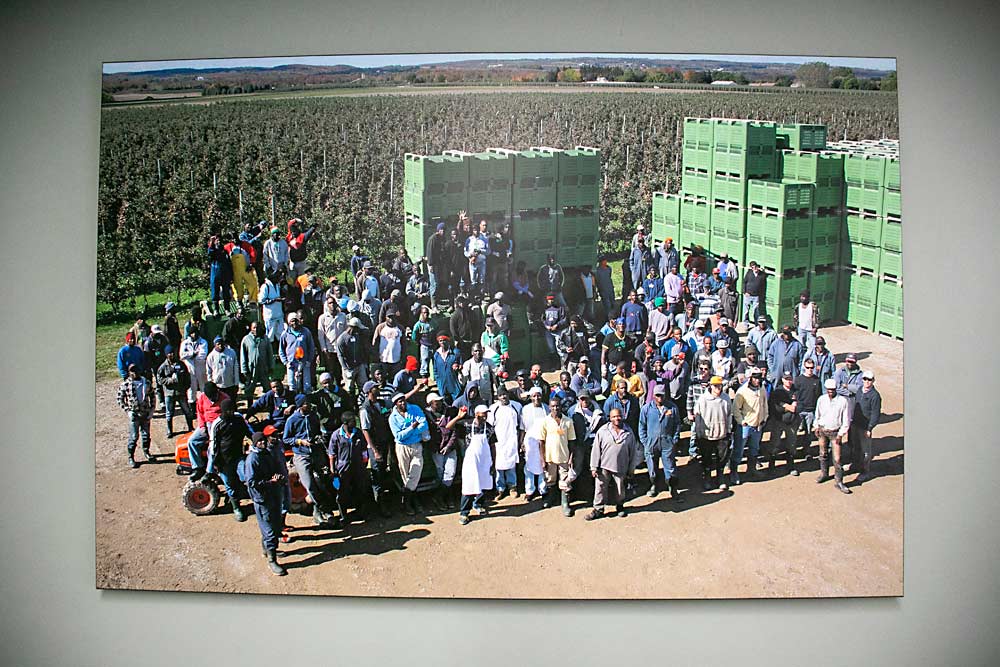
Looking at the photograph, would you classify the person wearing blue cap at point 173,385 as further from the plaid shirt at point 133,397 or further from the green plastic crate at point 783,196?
the green plastic crate at point 783,196

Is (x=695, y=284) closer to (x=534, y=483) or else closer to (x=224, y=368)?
(x=534, y=483)

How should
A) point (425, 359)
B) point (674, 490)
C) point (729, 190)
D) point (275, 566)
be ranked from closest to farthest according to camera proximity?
1. point (275, 566)
2. point (674, 490)
3. point (425, 359)
4. point (729, 190)

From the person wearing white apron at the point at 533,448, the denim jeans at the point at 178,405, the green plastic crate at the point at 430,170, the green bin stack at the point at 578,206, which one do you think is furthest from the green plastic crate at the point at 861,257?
the denim jeans at the point at 178,405

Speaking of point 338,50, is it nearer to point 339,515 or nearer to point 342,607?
point 339,515

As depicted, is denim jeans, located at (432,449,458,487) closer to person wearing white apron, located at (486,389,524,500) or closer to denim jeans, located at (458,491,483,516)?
denim jeans, located at (458,491,483,516)

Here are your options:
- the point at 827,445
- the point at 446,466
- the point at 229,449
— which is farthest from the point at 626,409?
the point at 229,449
